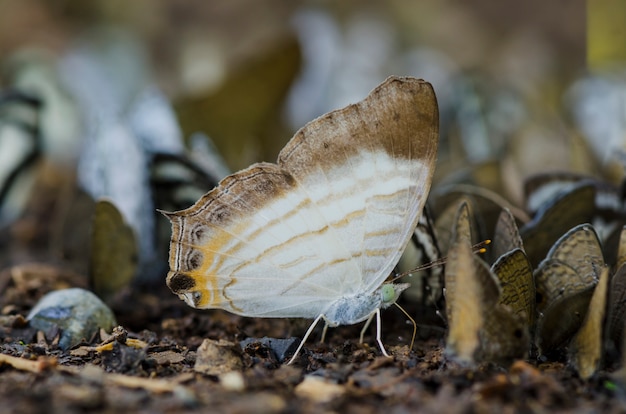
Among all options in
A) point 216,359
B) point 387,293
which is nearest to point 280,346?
point 216,359

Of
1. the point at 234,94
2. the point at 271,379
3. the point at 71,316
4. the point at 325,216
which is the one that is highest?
the point at 234,94

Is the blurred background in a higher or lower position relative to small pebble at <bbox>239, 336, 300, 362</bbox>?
higher

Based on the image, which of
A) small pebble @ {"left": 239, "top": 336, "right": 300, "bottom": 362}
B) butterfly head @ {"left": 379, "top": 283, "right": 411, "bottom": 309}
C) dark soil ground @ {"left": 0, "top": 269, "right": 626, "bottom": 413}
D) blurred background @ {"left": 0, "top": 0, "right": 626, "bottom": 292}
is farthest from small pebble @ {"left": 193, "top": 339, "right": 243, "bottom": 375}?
blurred background @ {"left": 0, "top": 0, "right": 626, "bottom": 292}

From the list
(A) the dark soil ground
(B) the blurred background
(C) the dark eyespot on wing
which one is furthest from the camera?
(B) the blurred background

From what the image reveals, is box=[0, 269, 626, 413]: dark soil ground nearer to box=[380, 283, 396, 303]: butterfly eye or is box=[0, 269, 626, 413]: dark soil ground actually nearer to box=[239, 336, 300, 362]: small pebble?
box=[239, 336, 300, 362]: small pebble

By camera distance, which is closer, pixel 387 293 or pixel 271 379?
pixel 271 379

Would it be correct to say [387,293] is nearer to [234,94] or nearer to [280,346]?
[280,346]
